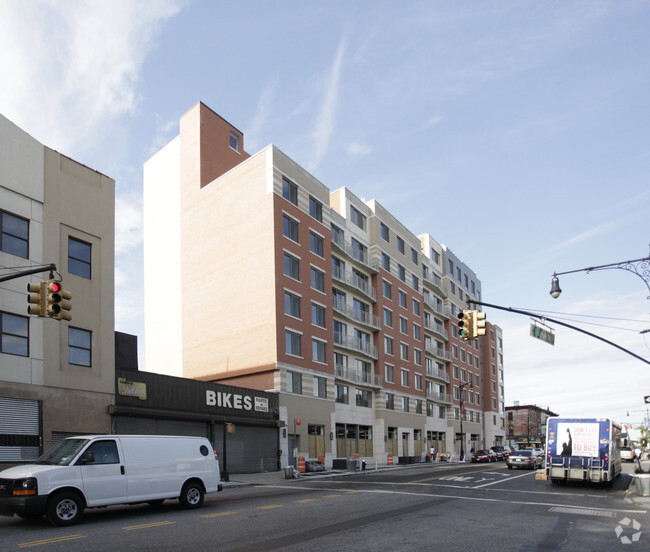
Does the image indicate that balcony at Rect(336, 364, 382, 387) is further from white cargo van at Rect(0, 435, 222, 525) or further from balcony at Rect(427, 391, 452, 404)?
white cargo van at Rect(0, 435, 222, 525)

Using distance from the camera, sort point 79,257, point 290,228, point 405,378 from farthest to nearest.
A: point 405,378
point 290,228
point 79,257

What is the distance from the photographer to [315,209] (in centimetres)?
4884

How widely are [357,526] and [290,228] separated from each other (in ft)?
110

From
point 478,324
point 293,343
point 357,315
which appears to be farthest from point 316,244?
point 478,324

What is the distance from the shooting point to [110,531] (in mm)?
12336

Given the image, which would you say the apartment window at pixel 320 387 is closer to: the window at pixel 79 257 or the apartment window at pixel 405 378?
the apartment window at pixel 405 378

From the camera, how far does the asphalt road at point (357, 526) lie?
10.9 m

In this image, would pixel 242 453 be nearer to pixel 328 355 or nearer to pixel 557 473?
pixel 328 355

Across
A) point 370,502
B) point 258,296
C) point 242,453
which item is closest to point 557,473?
point 370,502

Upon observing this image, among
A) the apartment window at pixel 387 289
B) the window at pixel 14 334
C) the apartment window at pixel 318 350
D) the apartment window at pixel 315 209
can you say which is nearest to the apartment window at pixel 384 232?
the apartment window at pixel 387 289

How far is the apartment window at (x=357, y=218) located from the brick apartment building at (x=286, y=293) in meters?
0.20

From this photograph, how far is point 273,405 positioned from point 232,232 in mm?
13739

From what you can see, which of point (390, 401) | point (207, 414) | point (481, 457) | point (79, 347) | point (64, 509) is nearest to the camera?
point (64, 509)

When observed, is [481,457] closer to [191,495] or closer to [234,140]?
[234,140]
